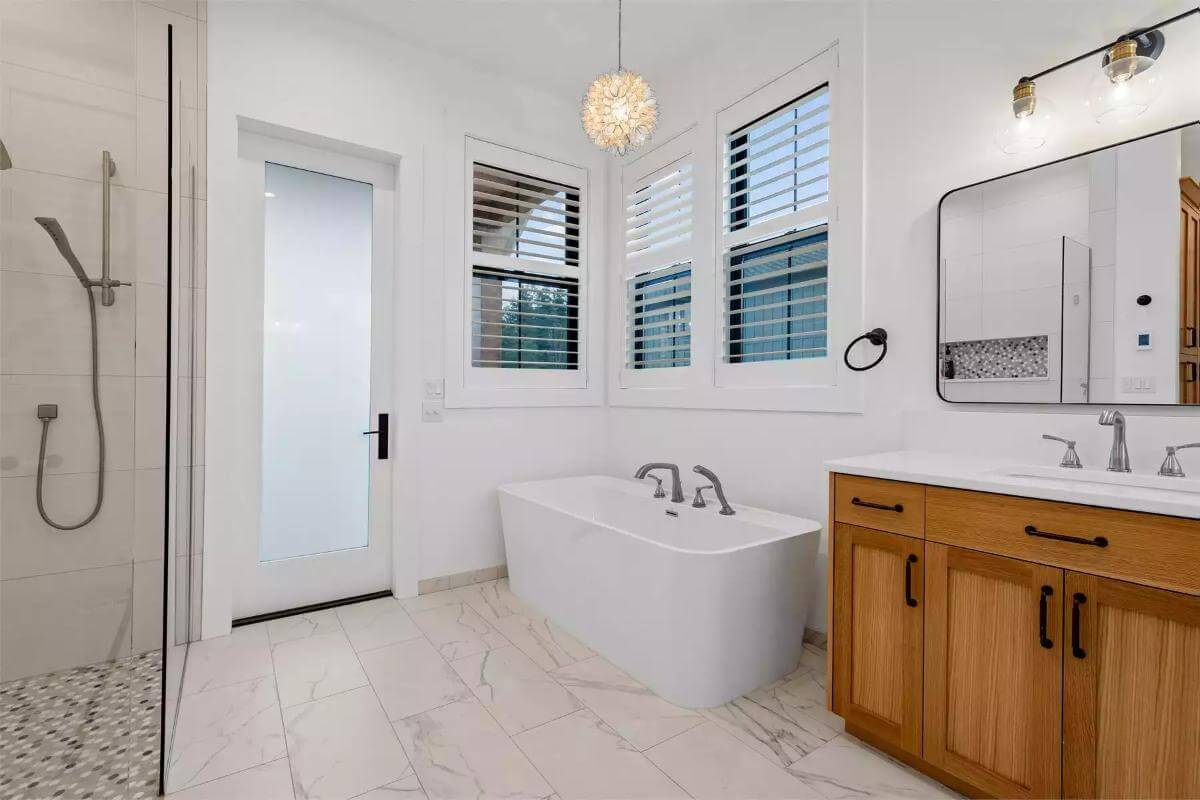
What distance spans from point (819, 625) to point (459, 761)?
1.57m

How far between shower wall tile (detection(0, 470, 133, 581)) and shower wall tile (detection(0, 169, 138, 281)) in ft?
1.42

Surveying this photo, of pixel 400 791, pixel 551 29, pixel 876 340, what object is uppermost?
pixel 551 29

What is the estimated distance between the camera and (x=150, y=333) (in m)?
1.46

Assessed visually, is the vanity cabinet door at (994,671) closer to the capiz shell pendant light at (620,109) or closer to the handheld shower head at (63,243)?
the capiz shell pendant light at (620,109)

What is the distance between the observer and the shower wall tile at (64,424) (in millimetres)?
1033

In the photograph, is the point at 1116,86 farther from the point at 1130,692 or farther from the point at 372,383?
the point at 372,383

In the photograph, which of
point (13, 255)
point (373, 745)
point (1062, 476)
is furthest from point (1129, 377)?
point (13, 255)

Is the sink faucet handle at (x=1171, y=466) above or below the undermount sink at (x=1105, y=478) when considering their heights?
above

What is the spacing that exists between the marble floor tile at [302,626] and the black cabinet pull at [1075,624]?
2.66 m

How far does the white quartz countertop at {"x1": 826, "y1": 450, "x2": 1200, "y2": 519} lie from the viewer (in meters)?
1.13

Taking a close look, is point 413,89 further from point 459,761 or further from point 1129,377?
point 1129,377

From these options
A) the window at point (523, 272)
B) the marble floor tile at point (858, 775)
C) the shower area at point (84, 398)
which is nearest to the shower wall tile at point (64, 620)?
the shower area at point (84, 398)

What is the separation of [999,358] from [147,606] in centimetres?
267

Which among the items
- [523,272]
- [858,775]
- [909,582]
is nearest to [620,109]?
[523,272]
